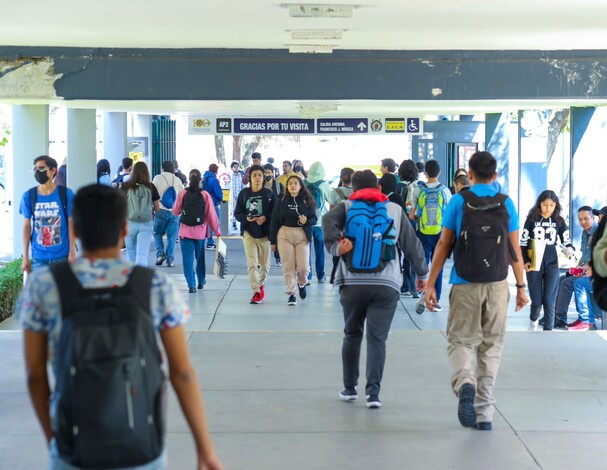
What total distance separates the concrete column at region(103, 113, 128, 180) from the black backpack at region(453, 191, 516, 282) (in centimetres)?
1856

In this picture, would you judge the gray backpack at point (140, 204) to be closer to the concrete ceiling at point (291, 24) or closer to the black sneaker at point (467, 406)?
the concrete ceiling at point (291, 24)

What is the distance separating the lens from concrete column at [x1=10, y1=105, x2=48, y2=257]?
14086mm

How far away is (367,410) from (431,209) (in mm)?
5836

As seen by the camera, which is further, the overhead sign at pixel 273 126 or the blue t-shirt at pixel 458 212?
the overhead sign at pixel 273 126

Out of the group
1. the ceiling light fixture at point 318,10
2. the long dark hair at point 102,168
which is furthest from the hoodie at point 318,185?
the ceiling light fixture at point 318,10

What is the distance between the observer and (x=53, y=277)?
3.24 meters

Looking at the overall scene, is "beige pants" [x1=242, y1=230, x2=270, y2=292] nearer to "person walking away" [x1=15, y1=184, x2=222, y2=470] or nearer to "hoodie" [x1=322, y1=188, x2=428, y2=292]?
"hoodie" [x1=322, y1=188, x2=428, y2=292]

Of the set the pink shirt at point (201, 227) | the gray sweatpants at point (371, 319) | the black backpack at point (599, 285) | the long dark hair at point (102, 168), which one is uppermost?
the long dark hair at point (102, 168)

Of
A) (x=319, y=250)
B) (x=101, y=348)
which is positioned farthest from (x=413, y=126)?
(x=101, y=348)

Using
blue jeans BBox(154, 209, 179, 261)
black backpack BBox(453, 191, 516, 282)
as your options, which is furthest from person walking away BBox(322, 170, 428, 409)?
blue jeans BBox(154, 209, 179, 261)

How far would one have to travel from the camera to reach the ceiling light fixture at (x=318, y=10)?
867 cm

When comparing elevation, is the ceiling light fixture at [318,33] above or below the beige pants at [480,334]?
above

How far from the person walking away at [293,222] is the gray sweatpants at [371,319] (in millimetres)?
5328

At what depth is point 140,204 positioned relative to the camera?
43.7 feet
